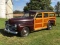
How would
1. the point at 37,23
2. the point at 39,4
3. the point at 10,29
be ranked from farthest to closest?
1. the point at 39,4
2. the point at 37,23
3. the point at 10,29

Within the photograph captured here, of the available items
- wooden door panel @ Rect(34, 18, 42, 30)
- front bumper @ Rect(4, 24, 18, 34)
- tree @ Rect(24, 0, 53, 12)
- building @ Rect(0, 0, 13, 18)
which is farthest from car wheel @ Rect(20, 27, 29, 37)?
tree @ Rect(24, 0, 53, 12)

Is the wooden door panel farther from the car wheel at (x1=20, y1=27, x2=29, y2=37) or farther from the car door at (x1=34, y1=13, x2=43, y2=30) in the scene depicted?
the car wheel at (x1=20, y1=27, x2=29, y2=37)

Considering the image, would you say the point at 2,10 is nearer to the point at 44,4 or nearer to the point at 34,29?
the point at 34,29

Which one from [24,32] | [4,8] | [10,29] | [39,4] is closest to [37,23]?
[24,32]

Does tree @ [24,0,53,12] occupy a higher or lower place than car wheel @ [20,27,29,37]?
higher

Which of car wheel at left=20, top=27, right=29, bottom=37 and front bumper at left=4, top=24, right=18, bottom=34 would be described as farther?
car wheel at left=20, top=27, right=29, bottom=37

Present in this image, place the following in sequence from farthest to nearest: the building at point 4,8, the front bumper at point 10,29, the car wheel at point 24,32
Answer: the building at point 4,8 → the car wheel at point 24,32 → the front bumper at point 10,29

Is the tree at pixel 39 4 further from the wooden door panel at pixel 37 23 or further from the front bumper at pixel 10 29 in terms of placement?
the front bumper at pixel 10 29

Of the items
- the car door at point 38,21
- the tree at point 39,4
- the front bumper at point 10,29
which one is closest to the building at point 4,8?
the car door at point 38,21

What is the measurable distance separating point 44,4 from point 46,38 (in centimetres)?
5387

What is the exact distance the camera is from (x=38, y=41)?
33.1ft

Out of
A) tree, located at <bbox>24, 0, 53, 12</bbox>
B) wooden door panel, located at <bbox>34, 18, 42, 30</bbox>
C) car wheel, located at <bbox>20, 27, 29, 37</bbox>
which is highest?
tree, located at <bbox>24, 0, 53, 12</bbox>

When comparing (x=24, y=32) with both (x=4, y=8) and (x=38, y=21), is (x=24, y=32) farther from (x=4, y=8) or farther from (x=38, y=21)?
(x=4, y=8)

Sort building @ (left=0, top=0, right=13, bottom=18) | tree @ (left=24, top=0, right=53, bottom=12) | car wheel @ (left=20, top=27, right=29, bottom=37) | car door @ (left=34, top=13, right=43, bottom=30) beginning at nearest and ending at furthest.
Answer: car wheel @ (left=20, top=27, right=29, bottom=37) < car door @ (left=34, top=13, right=43, bottom=30) < building @ (left=0, top=0, right=13, bottom=18) < tree @ (left=24, top=0, right=53, bottom=12)
